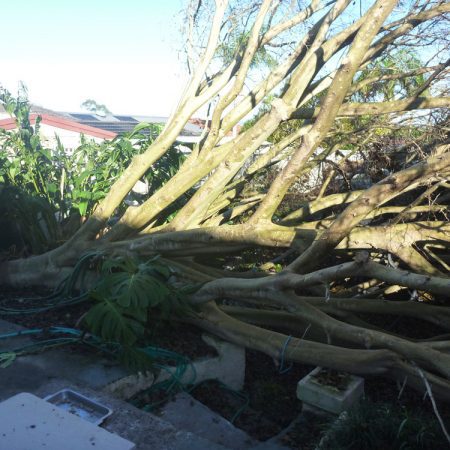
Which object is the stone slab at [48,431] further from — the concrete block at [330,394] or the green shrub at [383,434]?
the concrete block at [330,394]

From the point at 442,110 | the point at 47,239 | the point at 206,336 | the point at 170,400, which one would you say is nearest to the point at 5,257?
the point at 47,239

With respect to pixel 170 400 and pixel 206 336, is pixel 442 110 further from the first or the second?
pixel 170 400

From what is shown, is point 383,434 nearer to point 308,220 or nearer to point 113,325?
point 113,325

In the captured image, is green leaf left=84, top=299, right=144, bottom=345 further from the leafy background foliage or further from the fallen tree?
the leafy background foliage

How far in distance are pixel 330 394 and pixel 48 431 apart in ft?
6.42

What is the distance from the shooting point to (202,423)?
4.02m

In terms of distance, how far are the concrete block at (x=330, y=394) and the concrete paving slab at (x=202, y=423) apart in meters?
0.55

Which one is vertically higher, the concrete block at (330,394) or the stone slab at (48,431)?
the stone slab at (48,431)

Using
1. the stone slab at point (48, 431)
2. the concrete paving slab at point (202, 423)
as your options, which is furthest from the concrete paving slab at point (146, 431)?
the concrete paving slab at point (202, 423)

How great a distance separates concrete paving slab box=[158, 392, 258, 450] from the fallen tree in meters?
0.76

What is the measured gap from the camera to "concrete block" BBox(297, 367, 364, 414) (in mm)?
4031

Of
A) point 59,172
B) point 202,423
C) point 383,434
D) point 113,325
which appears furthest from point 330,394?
point 59,172

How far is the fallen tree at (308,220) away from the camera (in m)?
4.38

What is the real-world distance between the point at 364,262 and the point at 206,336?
1770mm
